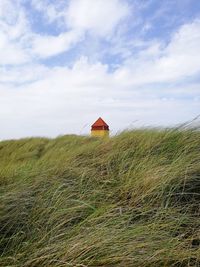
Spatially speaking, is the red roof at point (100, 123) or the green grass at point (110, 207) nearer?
the green grass at point (110, 207)

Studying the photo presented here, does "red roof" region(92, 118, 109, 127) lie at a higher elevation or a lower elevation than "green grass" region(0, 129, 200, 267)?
higher

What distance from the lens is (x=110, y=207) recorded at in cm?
262

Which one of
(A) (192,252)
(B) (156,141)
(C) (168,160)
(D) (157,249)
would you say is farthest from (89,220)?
(B) (156,141)

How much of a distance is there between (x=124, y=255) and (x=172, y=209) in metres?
0.68

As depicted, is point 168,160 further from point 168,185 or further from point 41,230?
point 41,230

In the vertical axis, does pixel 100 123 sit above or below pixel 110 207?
above

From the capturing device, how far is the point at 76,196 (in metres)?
2.89

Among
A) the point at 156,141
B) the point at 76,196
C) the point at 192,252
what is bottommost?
the point at 192,252

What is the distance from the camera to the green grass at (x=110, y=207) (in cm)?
209

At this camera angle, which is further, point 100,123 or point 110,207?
point 100,123

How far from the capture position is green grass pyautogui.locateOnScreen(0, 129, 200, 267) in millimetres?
2088

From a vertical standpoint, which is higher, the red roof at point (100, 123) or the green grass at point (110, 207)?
the red roof at point (100, 123)

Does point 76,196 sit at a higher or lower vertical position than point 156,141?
lower

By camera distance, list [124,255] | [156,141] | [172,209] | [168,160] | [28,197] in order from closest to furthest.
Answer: [124,255], [172,209], [28,197], [168,160], [156,141]
